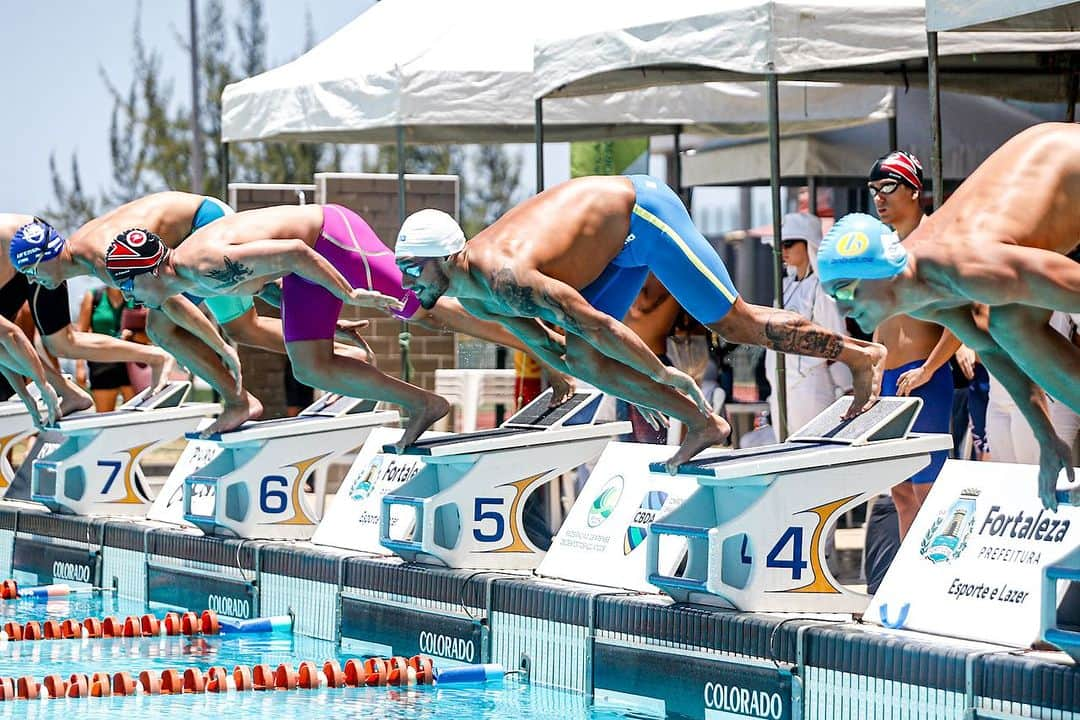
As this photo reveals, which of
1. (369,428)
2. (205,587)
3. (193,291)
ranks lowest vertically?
Answer: (205,587)

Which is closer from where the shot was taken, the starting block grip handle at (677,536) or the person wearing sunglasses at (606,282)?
the starting block grip handle at (677,536)

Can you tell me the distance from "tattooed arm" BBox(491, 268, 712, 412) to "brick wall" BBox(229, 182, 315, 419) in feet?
23.1

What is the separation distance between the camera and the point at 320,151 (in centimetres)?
4609

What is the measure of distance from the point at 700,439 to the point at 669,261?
74 centimetres

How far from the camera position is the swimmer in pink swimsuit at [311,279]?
7875mm

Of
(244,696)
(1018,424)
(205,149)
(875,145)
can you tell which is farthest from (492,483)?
(205,149)

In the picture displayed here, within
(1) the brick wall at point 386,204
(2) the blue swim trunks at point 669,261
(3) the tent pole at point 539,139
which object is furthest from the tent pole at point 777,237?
(1) the brick wall at point 386,204

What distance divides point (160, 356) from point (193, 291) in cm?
220

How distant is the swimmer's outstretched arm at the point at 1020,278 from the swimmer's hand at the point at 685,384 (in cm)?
194

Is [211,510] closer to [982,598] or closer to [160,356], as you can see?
[160,356]

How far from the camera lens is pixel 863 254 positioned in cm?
459

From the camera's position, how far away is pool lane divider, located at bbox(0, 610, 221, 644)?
316 inches

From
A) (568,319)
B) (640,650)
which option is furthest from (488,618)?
(568,319)

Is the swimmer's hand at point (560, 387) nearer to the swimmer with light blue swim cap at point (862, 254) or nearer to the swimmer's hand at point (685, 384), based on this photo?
the swimmer's hand at point (685, 384)
